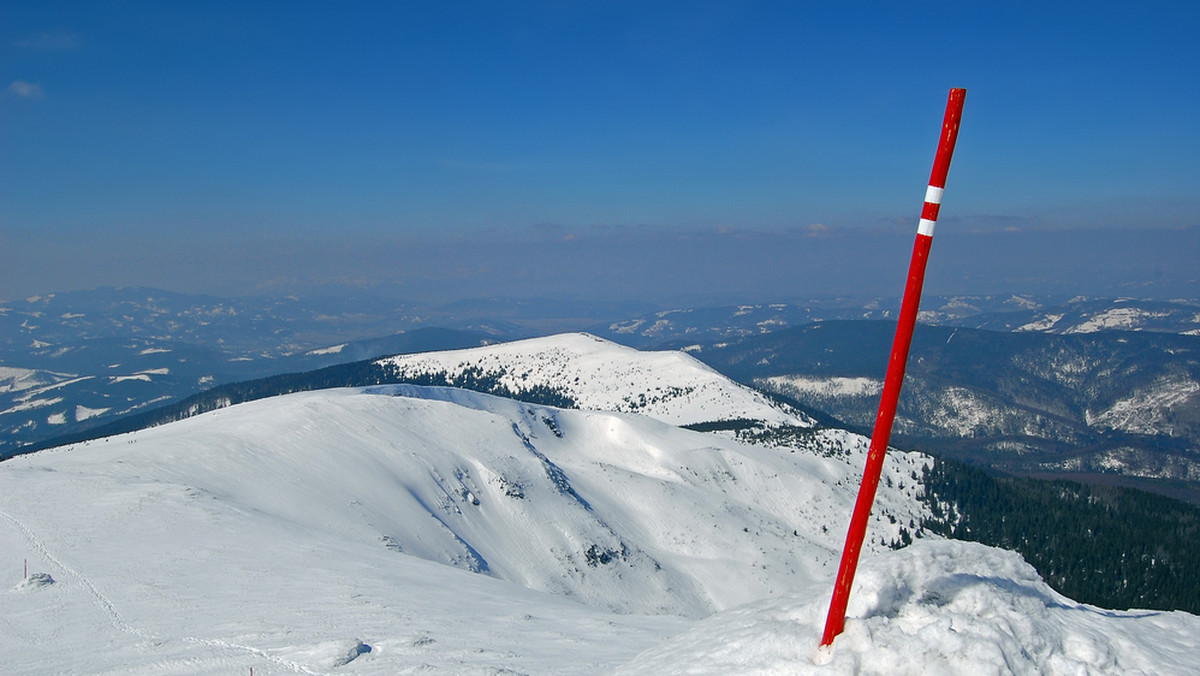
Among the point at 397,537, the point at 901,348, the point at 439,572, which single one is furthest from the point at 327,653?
the point at 397,537

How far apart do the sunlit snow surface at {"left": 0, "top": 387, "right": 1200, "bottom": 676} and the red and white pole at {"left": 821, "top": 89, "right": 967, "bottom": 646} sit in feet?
2.11

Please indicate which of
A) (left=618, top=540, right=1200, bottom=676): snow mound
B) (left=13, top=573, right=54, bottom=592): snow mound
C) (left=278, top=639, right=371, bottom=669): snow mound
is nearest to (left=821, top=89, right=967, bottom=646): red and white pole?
(left=618, top=540, right=1200, bottom=676): snow mound

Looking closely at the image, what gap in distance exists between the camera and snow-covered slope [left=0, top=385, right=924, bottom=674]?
18703 mm

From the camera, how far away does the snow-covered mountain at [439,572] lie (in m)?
11.0

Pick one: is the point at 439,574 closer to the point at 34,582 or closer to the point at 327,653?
the point at 34,582

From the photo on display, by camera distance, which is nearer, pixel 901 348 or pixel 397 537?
pixel 901 348

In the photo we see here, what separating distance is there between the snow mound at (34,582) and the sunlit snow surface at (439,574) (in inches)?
2.3

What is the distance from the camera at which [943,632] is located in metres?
9.99

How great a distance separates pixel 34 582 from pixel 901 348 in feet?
92.9

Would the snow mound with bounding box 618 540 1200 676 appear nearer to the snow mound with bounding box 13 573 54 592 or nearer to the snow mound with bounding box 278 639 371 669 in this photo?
the snow mound with bounding box 278 639 371 669

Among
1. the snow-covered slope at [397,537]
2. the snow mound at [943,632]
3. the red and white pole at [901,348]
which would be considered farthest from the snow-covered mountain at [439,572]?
the red and white pole at [901,348]

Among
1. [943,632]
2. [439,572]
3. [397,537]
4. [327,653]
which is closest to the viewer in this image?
[943,632]

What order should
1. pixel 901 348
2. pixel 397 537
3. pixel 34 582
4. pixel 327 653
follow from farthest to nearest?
pixel 397 537 → pixel 34 582 → pixel 327 653 → pixel 901 348

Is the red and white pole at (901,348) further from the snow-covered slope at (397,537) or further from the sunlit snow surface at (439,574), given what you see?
the snow-covered slope at (397,537)
